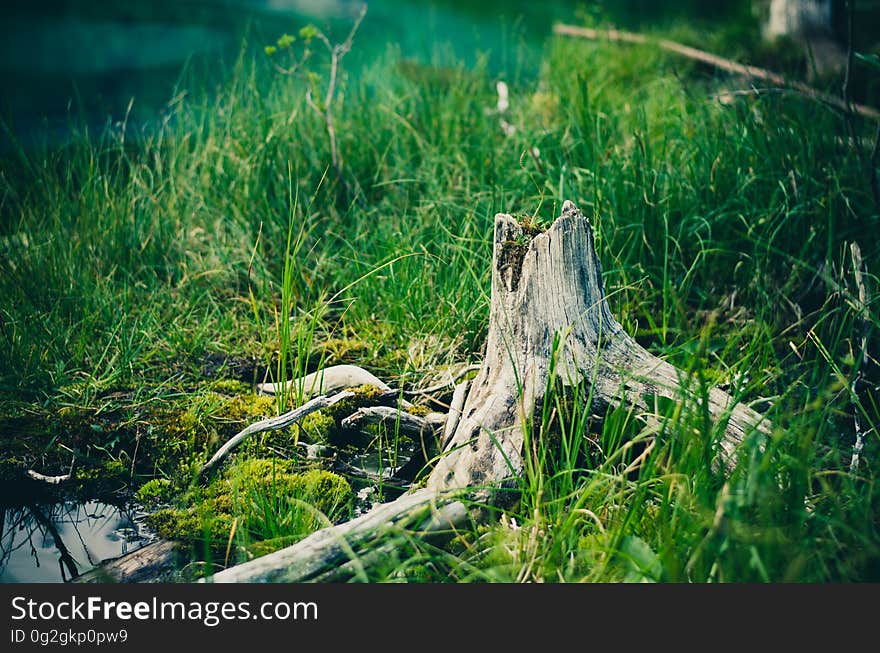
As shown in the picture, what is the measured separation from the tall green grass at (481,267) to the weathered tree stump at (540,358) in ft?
0.28

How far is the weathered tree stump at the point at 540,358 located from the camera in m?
1.93

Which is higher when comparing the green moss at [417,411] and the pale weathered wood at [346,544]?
the pale weathered wood at [346,544]

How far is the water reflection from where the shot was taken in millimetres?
1912

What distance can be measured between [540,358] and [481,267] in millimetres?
986

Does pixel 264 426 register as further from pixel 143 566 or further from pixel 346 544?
pixel 346 544

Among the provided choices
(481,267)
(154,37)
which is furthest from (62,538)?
(154,37)

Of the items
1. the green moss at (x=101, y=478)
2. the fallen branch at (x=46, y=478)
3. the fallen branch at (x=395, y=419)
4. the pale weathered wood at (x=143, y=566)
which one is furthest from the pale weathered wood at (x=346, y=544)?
the fallen branch at (x=46, y=478)

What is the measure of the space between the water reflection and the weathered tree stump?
2.90 ft

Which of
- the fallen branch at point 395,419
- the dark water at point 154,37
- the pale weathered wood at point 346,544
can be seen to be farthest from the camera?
the dark water at point 154,37

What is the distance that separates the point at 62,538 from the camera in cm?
203

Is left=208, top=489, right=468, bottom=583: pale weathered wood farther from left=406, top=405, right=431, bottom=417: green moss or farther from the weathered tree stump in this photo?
left=406, top=405, right=431, bottom=417: green moss

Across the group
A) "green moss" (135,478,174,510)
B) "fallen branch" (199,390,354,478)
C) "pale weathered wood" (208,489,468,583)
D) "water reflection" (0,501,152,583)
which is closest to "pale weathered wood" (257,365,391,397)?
"fallen branch" (199,390,354,478)

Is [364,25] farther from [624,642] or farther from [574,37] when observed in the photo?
[624,642]

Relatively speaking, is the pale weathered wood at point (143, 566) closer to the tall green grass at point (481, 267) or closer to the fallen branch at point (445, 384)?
the tall green grass at point (481, 267)
